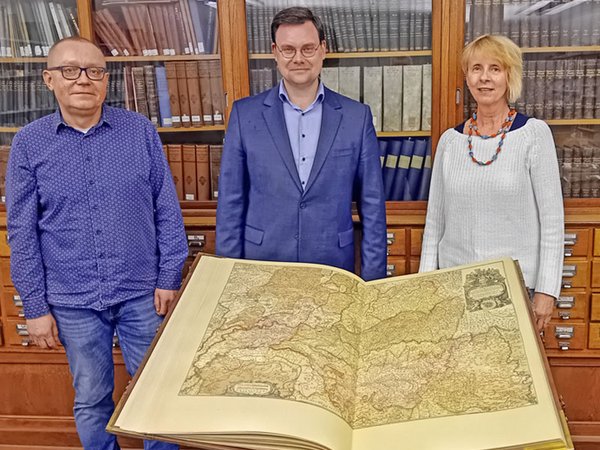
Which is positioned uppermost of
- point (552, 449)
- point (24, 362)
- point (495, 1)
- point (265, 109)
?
point (495, 1)

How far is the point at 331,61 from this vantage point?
9.07 ft

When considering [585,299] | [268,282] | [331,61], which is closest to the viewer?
[268,282]

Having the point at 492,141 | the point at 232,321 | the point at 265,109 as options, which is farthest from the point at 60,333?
the point at 492,141

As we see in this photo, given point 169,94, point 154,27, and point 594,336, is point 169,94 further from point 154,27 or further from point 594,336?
point 594,336

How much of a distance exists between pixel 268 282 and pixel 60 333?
38.1 inches

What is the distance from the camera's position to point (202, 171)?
9.18ft

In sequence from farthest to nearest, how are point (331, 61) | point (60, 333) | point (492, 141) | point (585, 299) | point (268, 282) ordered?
1. point (331, 61)
2. point (585, 299)
3. point (60, 333)
4. point (492, 141)
5. point (268, 282)

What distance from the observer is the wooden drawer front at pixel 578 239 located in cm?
254

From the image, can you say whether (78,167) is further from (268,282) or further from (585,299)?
(585,299)

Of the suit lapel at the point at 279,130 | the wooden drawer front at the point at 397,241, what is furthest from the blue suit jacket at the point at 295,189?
the wooden drawer front at the point at 397,241

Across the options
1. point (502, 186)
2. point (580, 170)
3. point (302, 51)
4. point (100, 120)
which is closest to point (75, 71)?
point (100, 120)

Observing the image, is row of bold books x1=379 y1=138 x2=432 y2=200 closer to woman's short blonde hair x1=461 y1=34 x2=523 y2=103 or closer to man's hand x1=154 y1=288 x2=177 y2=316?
woman's short blonde hair x1=461 y1=34 x2=523 y2=103

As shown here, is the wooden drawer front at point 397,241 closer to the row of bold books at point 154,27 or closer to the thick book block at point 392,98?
the thick book block at point 392,98

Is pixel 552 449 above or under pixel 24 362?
above
